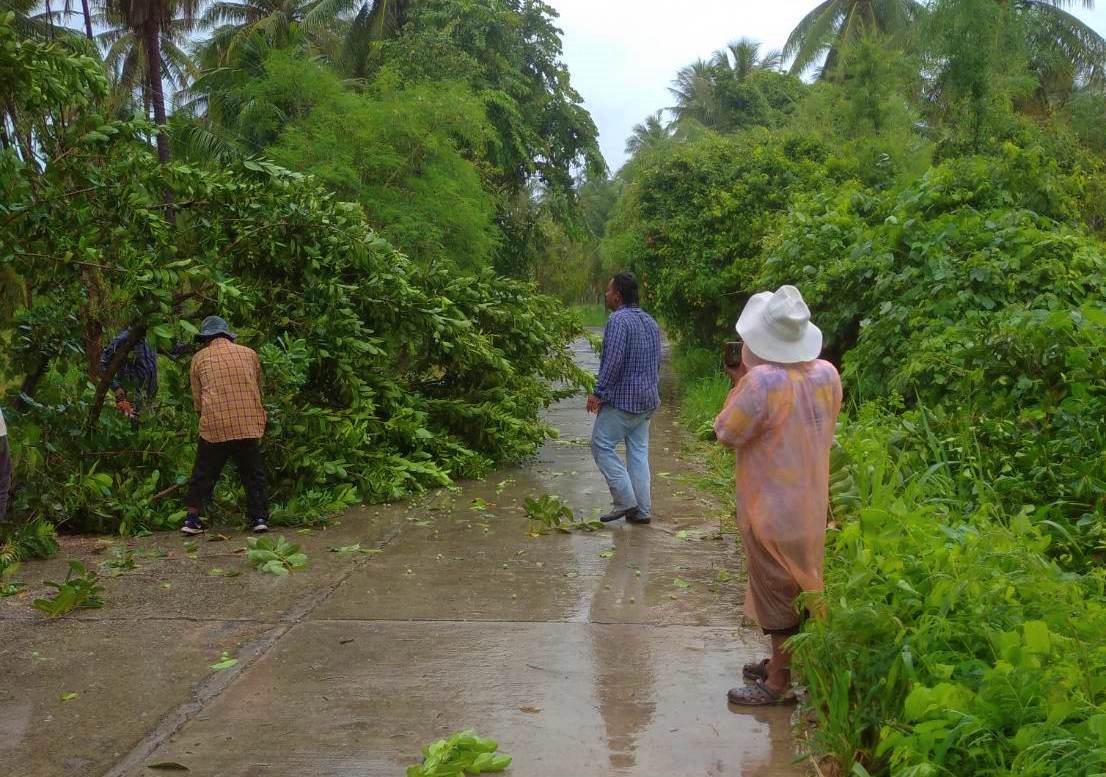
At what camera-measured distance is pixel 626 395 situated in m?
7.96

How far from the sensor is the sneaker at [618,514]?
26.6 ft

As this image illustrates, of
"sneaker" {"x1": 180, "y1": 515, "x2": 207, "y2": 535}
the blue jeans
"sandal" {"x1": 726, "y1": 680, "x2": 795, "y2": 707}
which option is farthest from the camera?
the blue jeans

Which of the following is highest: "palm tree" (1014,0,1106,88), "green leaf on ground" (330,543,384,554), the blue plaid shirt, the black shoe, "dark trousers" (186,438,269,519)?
"palm tree" (1014,0,1106,88)

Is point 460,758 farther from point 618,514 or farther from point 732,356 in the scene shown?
point 618,514

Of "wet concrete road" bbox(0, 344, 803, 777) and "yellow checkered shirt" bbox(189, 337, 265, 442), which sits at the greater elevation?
"yellow checkered shirt" bbox(189, 337, 265, 442)

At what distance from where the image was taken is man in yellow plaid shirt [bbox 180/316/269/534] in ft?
25.7

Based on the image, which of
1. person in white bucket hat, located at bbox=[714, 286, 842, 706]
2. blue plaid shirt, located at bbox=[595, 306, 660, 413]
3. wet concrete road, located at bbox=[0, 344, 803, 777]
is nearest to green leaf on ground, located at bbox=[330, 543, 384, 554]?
wet concrete road, located at bbox=[0, 344, 803, 777]

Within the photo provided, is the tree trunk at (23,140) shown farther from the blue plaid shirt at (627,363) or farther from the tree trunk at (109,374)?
the blue plaid shirt at (627,363)

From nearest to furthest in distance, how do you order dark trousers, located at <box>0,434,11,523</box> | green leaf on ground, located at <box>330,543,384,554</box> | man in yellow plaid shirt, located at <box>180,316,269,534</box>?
dark trousers, located at <box>0,434,11,523</box>, green leaf on ground, located at <box>330,543,384,554</box>, man in yellow plaid shirt, located at <box>180,316,269,534</box>

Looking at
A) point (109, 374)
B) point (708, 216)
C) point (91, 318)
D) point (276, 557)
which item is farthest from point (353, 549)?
point (708, 216)

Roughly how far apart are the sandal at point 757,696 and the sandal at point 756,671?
0.53ft

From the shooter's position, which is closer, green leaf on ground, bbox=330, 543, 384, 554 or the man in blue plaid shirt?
green leaf on ground, bbox=330, 543, 384, 554

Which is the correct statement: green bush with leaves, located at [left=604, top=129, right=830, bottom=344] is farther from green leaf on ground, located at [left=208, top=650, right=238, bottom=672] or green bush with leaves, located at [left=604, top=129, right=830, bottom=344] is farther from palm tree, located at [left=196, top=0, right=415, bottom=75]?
green leaf on ground, located at [left=208, top=650, right=238, bottom=672]

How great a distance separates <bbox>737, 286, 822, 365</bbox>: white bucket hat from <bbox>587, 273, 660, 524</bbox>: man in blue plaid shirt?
3.42m
